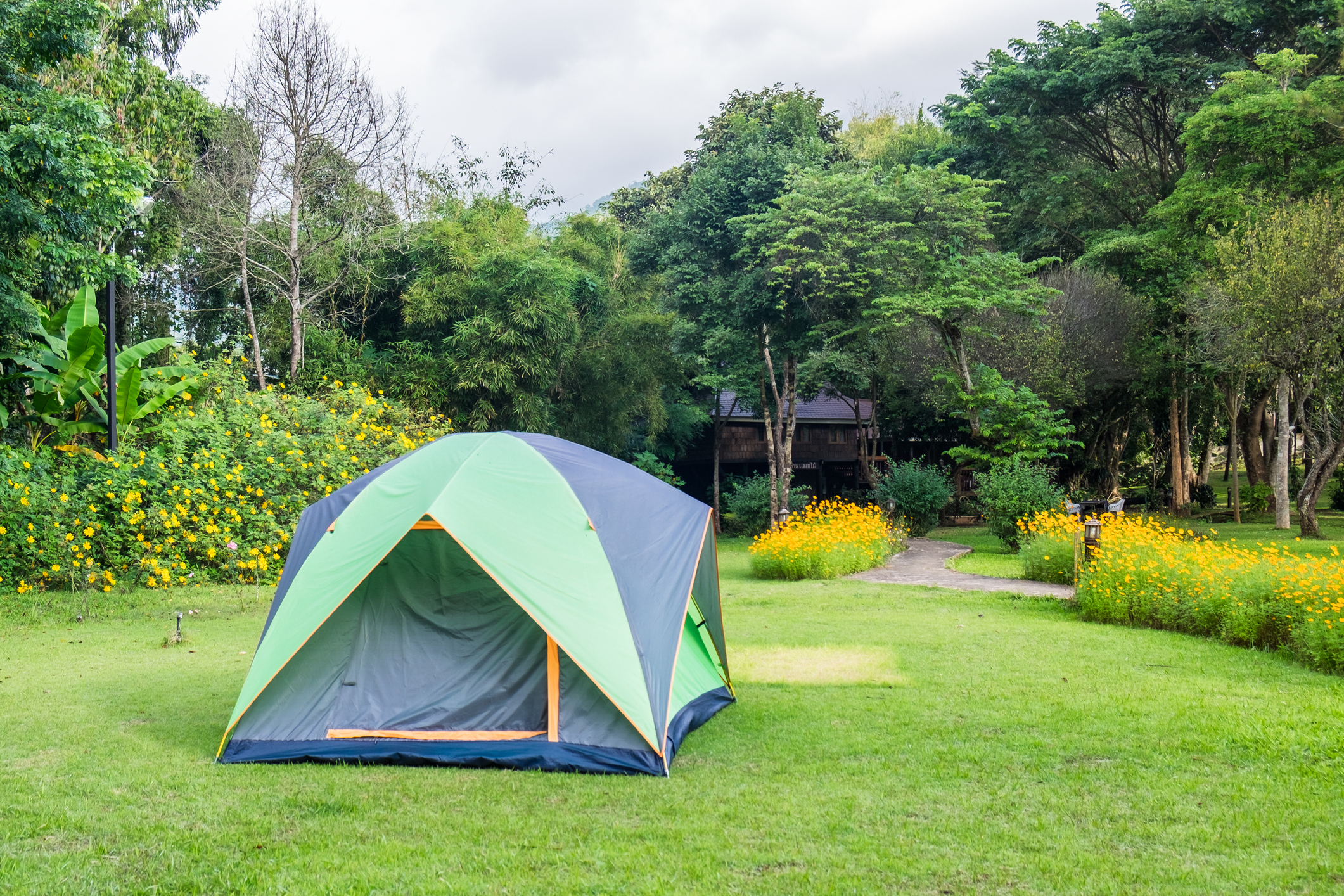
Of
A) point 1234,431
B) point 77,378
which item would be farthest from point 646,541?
point 1234,431

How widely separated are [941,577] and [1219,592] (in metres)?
5.53

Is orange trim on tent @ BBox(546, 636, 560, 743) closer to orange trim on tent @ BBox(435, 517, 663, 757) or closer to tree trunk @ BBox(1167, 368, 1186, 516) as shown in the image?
orange trim on tent @ BBox(435, 517, 663, 757)

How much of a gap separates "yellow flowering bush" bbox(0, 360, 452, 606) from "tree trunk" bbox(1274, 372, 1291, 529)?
17344 mm

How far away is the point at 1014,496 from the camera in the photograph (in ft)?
58.6

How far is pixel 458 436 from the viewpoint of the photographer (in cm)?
654

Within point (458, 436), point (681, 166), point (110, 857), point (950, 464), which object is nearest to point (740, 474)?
point (950, 464)

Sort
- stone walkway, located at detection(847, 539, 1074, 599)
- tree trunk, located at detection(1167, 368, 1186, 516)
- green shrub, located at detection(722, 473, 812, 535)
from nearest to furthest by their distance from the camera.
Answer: stone walkway, located at detection(847, 539, 1074, 599) → green shrub, located at detection(722, 473, 812, 535) → tree trunk, located at detection(1167, 368, 1186, 516)

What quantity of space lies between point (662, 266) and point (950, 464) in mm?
11519

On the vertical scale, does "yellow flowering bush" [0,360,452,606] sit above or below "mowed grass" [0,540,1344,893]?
above

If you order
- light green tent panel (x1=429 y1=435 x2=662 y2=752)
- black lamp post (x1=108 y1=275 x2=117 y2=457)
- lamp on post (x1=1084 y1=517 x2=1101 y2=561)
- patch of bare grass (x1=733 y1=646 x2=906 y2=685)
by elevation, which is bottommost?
patch of bare grass (x1=733 y1=646 x2=906 y2=685)

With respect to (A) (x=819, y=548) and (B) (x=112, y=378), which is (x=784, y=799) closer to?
(A) (x=819, y=548)

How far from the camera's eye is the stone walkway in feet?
43.3

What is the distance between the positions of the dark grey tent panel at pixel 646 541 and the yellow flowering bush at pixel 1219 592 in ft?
17.2

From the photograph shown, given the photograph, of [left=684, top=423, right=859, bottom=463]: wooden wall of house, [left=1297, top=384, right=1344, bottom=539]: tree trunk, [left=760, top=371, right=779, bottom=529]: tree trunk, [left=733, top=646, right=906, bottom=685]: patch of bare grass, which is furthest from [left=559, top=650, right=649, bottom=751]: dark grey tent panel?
[left=684, top=423, right=859, bottom=463]: wooden wall of house
